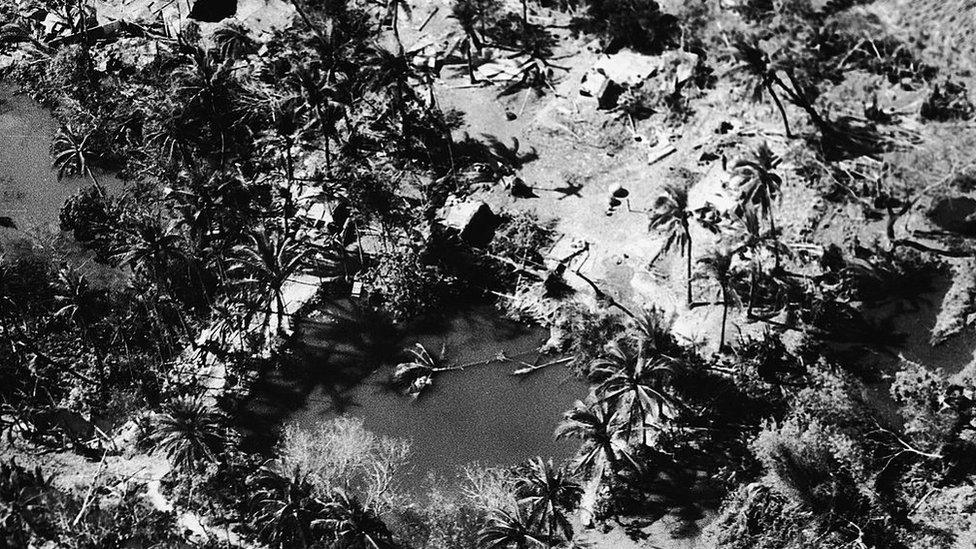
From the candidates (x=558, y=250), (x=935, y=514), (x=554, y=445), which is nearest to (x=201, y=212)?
(x=558, y=250)

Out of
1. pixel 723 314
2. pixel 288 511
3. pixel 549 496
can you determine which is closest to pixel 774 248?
pixel 723 314

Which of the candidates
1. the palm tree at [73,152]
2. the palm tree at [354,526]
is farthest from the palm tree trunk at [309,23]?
the palm tree at [354,526]

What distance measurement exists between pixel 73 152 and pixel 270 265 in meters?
22.0

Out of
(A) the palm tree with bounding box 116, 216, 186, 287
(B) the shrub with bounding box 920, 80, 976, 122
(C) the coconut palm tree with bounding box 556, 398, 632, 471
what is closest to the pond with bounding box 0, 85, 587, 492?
(C) the coconut palm tree with bounding box 556, 398, 632, 471

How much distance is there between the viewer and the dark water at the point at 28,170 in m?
70.2

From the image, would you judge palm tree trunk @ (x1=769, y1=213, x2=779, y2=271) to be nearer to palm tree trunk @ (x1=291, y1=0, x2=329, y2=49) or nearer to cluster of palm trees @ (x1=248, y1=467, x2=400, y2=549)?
cluster of palm trees @ (x1=248, y1=467, x2=400, y2=549)

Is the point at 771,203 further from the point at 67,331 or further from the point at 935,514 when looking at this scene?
the point at 67,331

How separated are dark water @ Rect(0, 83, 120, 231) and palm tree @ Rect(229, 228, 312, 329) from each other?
1546 centimetres

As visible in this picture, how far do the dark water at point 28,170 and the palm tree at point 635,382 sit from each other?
37901 mm

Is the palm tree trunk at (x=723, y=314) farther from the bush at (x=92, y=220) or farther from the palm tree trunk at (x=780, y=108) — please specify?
the bush at (x=92, y=220)

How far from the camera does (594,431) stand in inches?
Answer: 1919

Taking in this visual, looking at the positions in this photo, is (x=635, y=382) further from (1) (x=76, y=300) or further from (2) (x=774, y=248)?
(1) (x=76, y=300)

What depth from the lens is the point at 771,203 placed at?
59438 mm

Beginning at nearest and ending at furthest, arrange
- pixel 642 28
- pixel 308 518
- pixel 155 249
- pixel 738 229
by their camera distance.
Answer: pixel 308 518 < pixel 738 229 < pixel 155 249 < pixel 642 28
